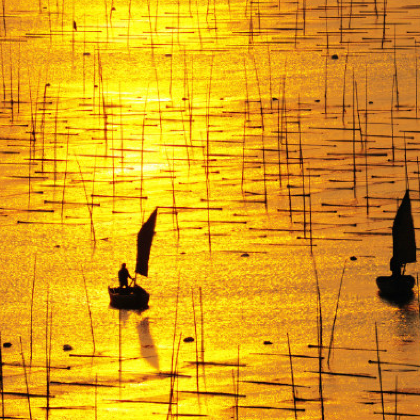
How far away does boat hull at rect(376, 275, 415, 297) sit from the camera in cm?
1392

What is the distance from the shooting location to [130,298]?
45.0ft

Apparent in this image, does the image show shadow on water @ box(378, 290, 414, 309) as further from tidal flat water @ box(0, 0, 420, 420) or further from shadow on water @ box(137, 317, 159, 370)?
shadow on water @ box(137, 317, 159, 370)

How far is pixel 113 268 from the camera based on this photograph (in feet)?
47.4

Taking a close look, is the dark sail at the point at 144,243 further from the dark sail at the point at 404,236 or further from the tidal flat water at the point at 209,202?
the dark sail at the point at 404,236

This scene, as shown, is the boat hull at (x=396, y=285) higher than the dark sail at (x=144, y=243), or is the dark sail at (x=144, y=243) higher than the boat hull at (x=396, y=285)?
the dark sail at (x=144, y=243)

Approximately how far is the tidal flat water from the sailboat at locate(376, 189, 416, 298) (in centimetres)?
14

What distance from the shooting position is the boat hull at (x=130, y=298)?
1372 centimetres

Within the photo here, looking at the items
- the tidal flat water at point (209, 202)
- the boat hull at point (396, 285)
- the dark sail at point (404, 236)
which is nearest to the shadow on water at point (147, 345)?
the tidal flat water at point (209, 202)

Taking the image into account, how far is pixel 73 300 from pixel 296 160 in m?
3.31

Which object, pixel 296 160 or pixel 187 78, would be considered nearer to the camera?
pixel 296 160

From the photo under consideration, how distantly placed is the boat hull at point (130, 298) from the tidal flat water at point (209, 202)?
81mm

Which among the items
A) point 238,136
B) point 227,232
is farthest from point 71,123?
point 227,232

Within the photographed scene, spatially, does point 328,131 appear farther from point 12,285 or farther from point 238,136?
point 12,285

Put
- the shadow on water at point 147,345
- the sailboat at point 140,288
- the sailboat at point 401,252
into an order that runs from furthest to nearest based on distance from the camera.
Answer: the sailboat at point 401,252 < the sailboat at point 140,288 < the shadow on water at point 147,345
